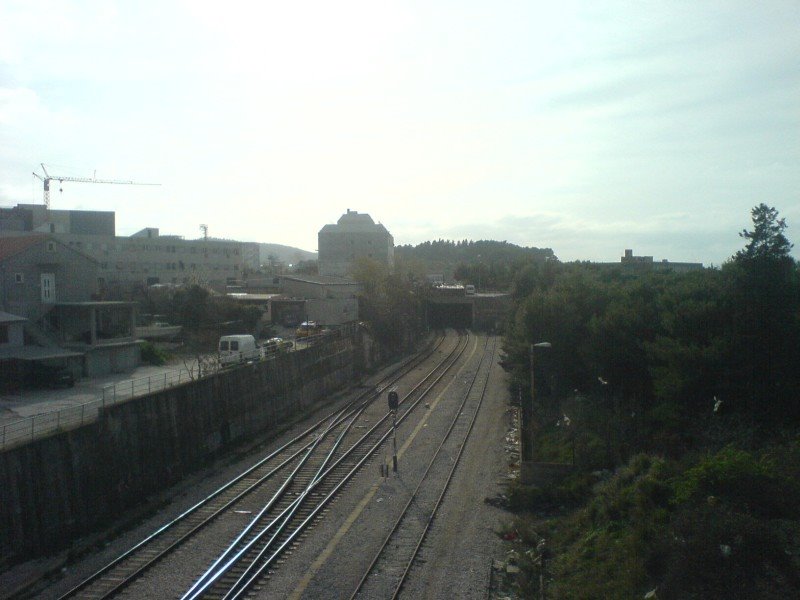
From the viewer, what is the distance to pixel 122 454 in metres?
15.6

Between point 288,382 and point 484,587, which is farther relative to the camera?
point 288,382

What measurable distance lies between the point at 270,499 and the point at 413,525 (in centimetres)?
352

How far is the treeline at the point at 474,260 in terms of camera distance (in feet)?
293

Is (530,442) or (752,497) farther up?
(752,497)

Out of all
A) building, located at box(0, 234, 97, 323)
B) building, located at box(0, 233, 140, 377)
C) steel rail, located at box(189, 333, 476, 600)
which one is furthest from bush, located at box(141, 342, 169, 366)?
steel rail, located at box(189, 333, 476, 600)

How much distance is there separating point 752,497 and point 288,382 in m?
19.8

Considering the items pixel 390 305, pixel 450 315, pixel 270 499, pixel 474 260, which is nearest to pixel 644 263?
pixel 450 315

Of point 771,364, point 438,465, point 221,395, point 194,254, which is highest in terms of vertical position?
point 194,254

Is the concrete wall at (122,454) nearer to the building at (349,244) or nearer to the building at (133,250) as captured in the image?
the building at (133,250)

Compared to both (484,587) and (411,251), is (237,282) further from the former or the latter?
(411,251)

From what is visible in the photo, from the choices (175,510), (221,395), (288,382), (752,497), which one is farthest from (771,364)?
(288,382)

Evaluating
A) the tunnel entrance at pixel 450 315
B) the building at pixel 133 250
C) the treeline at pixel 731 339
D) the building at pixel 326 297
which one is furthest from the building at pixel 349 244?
the treeline at pixel 731 339

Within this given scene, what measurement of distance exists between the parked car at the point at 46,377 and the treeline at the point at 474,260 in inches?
1496

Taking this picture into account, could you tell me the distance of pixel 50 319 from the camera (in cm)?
3048
